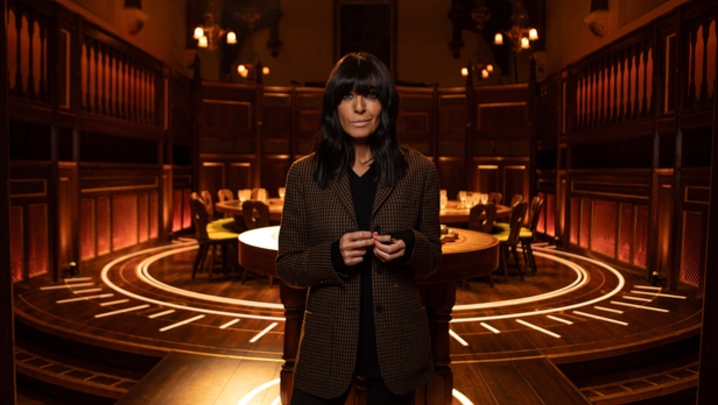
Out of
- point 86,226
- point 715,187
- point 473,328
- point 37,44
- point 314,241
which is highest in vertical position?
point 37,44

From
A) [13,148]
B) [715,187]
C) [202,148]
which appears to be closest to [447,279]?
[715,187]

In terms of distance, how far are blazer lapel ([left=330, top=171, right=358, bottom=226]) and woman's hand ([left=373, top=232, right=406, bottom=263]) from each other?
0.44ft

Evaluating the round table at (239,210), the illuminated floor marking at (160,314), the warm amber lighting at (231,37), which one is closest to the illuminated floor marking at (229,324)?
the illuminated floor marking at (160,314)

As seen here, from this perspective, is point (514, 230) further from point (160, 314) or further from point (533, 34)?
point (160, 314)

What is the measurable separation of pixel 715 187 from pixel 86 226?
679 cm

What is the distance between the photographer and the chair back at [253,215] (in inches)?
213

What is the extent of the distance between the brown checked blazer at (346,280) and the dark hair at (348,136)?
3 centimetres

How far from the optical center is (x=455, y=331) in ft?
13.5

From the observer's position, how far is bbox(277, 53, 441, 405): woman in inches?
54.4

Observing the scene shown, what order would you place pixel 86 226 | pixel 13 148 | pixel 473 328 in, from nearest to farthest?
pixel 473 328 → pixel 13 148 → pixel 86 226

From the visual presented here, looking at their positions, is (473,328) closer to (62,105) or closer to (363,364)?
(363,364)

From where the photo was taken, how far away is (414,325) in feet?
4.74

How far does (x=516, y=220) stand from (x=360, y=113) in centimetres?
474

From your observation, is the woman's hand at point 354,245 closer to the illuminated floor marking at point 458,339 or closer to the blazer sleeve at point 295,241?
the blazer sleeve at point 295,241
